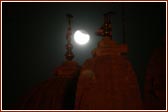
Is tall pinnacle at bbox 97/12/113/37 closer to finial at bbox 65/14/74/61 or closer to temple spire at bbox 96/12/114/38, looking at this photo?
temple spire at bbox 96/12/114/38

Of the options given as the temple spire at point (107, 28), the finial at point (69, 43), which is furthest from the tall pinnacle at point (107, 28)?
the finial at point (69, 43)

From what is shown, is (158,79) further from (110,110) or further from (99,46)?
(110,110)

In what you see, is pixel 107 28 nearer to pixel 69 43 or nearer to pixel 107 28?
pixel 107 28

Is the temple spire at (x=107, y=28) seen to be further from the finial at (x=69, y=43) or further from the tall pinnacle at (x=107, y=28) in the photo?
the finial at (x=69, y=43)

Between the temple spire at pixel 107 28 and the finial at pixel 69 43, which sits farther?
the finial at pixel 69 43

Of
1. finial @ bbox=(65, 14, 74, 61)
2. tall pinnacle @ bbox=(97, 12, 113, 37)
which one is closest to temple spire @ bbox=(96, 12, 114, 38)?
tall pinnacle @ bbox=(97, 12, 113, 37)

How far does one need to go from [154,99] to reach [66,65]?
666cm

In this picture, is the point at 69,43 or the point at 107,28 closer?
the point at 107,28

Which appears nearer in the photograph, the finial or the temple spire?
the temple spire

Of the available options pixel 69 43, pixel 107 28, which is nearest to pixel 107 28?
pixel 107 28

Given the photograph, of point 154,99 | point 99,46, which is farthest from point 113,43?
point 154,99

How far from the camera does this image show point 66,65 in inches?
667

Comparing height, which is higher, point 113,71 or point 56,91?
point 113,71

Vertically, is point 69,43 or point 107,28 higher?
point 107,28
